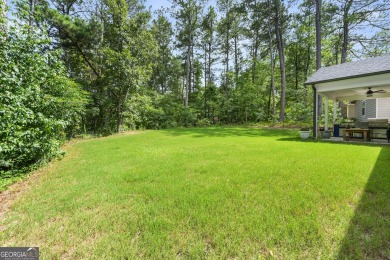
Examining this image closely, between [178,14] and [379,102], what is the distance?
1915cm

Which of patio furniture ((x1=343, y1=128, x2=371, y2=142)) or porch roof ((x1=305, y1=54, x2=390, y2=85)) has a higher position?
porch roof ((x1=305, y1=54, x2=390, y2=85))

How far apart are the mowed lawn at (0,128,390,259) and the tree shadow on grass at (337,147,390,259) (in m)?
0.01

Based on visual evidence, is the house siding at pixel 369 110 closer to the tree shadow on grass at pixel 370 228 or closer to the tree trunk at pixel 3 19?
the tree shadow on grass at pixel 370 228

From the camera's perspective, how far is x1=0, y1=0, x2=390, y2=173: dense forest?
14.7 ft

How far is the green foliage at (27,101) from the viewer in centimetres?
366

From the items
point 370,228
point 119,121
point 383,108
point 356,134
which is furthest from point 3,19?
point 383,108

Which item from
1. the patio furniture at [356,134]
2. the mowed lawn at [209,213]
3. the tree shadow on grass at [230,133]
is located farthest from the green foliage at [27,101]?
the patio furniture at [356,134]

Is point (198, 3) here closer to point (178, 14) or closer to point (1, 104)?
point (178, 14)

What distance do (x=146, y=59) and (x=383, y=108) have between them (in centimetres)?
1830

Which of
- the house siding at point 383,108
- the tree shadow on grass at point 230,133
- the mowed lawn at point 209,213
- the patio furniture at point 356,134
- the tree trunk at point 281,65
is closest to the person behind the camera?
the mowed lawn at point 209,213

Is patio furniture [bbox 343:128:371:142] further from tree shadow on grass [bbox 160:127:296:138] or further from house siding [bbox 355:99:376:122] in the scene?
house siding [bbox 355:99:376:122]

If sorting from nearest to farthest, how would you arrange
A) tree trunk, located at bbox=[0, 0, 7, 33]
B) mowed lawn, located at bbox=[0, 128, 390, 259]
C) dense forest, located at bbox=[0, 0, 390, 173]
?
mowed lawn, located at bbox=[0, 128, 390, 259], tree trunk, located at bbox=[0, 0, 7, 33], dense forest, located at bbox=[0, 0, 390, 173]

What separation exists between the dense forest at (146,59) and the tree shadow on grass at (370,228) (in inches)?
217

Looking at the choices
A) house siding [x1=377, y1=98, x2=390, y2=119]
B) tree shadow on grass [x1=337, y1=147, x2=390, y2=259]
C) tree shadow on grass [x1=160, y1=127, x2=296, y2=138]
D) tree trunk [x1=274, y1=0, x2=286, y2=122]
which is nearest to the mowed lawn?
tree shadow on grass [x1=337, y1=147, x2=390, y2=259]
